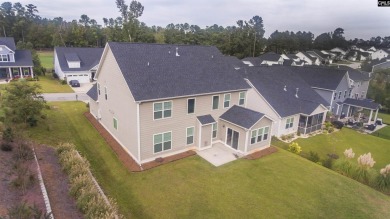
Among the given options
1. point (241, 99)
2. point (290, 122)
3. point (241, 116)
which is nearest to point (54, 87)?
point (241, 99)

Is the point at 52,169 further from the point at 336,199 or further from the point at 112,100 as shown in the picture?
the point at 336,199

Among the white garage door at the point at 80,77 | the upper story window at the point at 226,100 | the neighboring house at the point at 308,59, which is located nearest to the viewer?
the upper story window at the point at 226,100

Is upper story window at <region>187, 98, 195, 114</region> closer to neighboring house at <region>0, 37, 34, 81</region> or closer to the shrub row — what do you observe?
the shrub row

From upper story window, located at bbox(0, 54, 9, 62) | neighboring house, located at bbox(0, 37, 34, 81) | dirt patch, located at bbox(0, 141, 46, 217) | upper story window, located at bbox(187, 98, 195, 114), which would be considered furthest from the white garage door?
upper story window, located at bbox(187, 98, 195, 114)

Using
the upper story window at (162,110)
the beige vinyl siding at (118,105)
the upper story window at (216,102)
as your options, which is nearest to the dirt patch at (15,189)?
the beige vinyl siding at (118,105)

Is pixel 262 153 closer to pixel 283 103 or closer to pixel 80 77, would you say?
pixel 283 103

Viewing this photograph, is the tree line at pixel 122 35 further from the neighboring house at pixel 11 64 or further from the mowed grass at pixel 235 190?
the mowed grass at pixel 235 190
